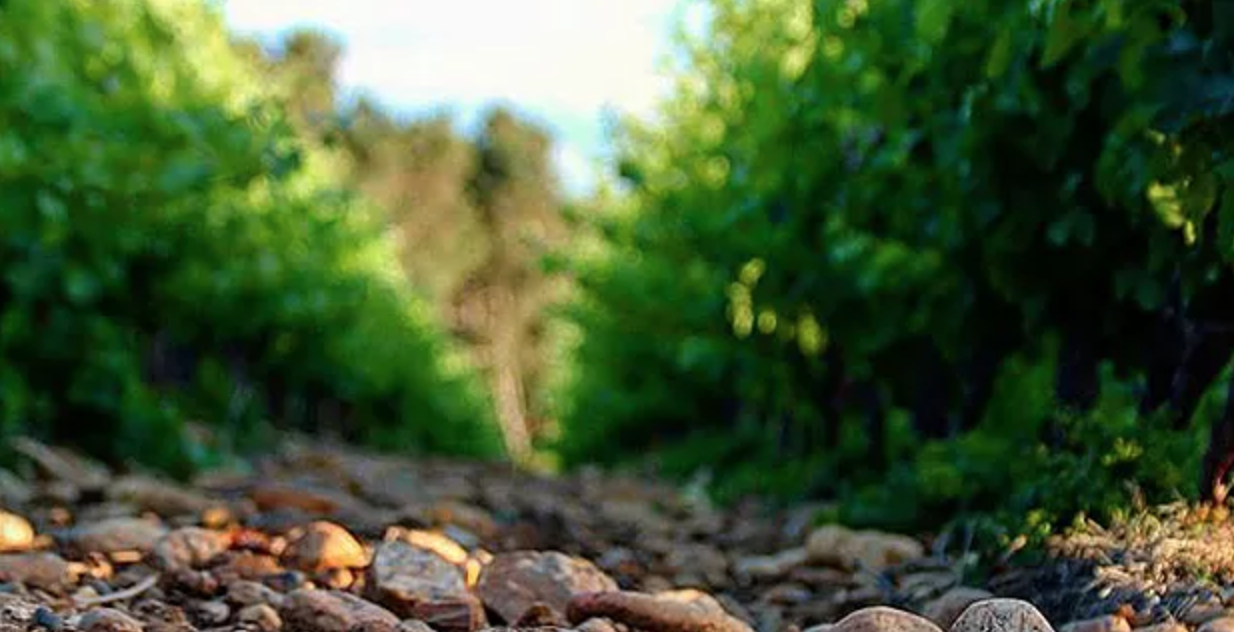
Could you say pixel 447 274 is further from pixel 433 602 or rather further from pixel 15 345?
pixel 433 602

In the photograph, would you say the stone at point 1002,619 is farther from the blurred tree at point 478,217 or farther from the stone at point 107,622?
the blurred tree at point 478,217

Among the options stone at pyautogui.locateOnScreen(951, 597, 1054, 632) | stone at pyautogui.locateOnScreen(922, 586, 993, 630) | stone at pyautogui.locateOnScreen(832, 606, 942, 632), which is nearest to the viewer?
stone at pyautogui.locateOnScreen(951, 597, 1054, 632)

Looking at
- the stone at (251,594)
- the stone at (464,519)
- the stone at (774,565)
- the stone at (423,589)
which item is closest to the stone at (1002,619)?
the stone at (423,589)

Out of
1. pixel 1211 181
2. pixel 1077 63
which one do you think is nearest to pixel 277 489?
pixel 1077 63

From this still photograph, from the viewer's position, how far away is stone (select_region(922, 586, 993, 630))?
4.33 m

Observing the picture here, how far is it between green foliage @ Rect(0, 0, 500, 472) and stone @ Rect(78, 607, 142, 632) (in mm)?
3641

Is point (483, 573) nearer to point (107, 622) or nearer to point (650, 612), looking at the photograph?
point (650, 612)

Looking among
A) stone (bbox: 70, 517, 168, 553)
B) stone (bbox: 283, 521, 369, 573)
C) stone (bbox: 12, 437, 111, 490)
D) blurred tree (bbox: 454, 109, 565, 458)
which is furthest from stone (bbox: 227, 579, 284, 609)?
blurred tree (bbox: 454, 109, 565, 458)

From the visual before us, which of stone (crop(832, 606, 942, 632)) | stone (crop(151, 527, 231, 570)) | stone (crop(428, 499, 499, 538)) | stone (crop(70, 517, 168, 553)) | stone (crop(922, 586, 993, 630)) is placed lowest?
stone (crop(832, 606, 942, 632))

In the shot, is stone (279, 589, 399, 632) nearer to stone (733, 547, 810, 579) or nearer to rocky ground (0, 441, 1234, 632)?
rocky ground (0, 441, 1234, 632)

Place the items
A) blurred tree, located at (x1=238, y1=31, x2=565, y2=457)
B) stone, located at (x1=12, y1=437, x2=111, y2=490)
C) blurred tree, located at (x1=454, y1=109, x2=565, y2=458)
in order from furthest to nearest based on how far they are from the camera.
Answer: blurred tree, located at (x1=454, y1=109, x2=565, y2=458)
blurred tree, located at (x1=238, y1=31, x2=565, y2=457)
stone, located at (x1=12, y1=437, x2=111, y2=490)

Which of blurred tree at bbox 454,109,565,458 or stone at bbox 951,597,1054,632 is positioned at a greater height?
blurred tree at bbox 454,109,565,458

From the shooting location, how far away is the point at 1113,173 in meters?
4.94

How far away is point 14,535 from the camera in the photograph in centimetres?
498
